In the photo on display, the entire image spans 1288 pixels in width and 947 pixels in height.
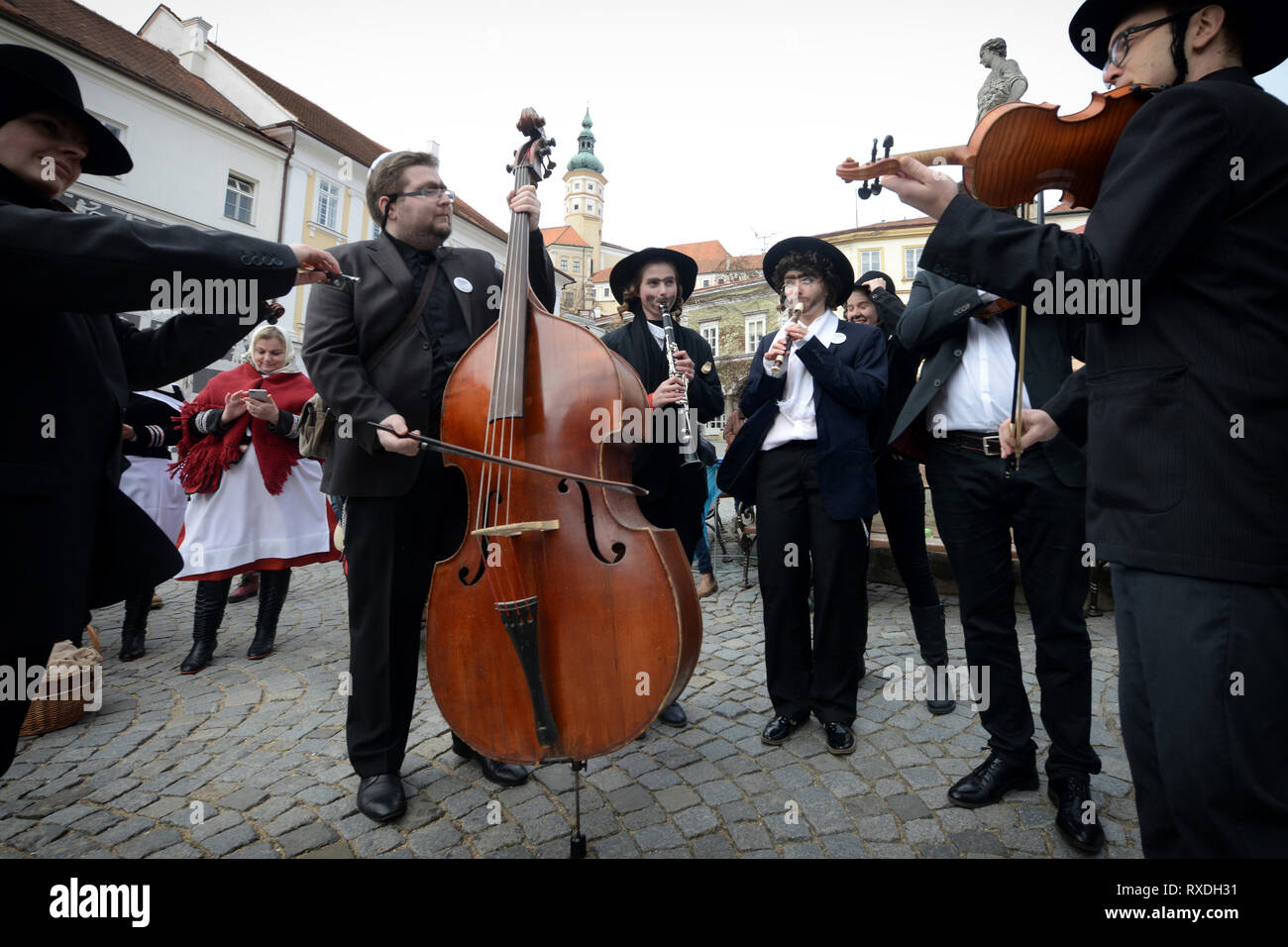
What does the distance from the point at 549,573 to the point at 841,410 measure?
1.78 meters

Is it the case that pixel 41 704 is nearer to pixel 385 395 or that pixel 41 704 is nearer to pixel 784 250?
pixel 385 395

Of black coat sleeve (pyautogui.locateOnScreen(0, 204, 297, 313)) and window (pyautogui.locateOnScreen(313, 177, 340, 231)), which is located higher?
window (pyautogui.locateOnScreen(313, 177, 340, 231))

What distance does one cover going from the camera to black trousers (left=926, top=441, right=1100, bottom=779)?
2346 millimetres

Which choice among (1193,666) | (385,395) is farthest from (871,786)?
(385,395)

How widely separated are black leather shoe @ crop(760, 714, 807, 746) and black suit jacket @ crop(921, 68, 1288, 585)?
6.54ft

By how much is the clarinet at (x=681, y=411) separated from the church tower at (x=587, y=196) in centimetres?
6813

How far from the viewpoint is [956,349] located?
2709mm

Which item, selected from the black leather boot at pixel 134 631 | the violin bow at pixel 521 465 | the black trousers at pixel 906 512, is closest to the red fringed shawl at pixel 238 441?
the black leather boot at pixel 134 631

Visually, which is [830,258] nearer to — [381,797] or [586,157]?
[381,797]

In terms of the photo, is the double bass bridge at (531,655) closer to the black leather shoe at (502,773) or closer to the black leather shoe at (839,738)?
the black leather shoe at (502,773)

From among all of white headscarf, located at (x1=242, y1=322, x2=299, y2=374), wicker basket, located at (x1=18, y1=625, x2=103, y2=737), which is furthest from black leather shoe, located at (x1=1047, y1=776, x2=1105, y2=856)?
white headscarf, located at (x1=242, y1=322, x2=299, y2=374)

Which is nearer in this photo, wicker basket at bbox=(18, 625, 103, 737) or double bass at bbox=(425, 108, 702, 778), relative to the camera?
double bass at bbox=(425, 108, 702, 778)

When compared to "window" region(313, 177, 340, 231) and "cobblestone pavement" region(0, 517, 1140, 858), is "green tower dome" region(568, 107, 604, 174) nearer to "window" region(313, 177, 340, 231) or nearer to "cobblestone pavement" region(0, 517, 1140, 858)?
"window" region(313, 177, 340, 231)
